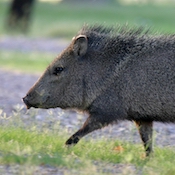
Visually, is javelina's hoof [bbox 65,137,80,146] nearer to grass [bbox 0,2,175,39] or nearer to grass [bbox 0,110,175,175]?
grass [bbox 0,110,175,175]

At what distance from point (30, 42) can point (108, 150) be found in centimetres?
1669

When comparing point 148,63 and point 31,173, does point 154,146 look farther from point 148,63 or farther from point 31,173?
point 31,173

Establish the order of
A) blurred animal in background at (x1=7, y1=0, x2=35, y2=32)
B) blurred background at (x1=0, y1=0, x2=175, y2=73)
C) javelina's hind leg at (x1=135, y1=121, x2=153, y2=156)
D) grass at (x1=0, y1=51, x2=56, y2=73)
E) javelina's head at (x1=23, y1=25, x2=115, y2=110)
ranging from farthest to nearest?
blurred animal in background at (x1=7, y1=0, x2=35, y2=32), blurred background at (x1=0, y1=0, x2=175, y2=73), grass at (x1=0, y1=51, x2=56, y2=73), javelina's hind leg at (x1=135, y1=121, x2=153, y2=156), javelina's head at (x1=23, y1=25, x2=115, y2=110)

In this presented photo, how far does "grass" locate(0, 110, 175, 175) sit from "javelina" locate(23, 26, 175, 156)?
24cm

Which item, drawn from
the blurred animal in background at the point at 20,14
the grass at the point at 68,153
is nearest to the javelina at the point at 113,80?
the grass at the point at 68,153

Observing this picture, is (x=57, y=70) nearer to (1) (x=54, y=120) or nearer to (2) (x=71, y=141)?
(2) (x=71, y=141)

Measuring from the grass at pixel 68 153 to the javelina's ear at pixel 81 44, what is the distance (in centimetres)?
106

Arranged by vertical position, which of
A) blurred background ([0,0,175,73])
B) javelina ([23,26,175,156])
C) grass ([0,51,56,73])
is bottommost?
javelina ([23,26,175,156])

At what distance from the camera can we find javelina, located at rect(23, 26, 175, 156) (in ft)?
27.1

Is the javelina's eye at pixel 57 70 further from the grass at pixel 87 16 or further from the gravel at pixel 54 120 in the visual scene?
the grass at pixel 87 16

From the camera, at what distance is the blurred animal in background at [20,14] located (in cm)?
2866

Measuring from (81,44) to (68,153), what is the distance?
1559mm

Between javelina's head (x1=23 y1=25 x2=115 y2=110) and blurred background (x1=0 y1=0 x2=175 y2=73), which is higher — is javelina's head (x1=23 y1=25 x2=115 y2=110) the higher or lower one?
the lower one

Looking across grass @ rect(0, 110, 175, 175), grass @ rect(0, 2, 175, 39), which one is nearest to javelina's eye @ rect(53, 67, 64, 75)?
grass @ rect(0, 110, 175, 175)
